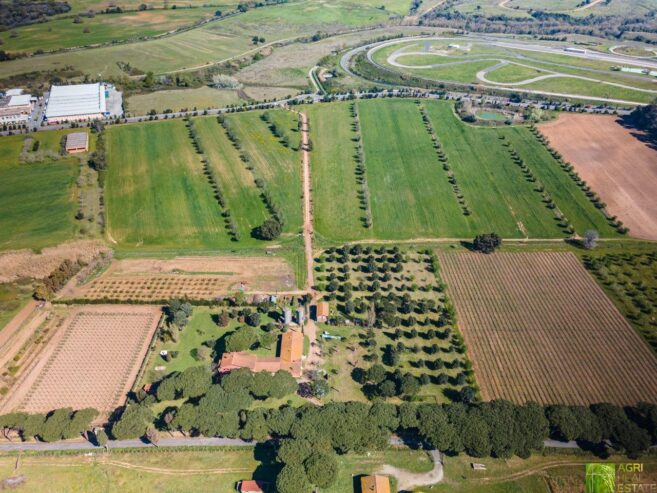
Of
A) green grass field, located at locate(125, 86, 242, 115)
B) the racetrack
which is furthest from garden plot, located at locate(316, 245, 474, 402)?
the racetrack

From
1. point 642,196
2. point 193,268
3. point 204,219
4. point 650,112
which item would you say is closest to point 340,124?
point 204,219

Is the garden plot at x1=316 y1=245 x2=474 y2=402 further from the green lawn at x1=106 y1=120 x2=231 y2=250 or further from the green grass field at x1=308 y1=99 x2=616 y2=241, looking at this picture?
the green lawn at x1=106 y1=120 x2=231 y2=250

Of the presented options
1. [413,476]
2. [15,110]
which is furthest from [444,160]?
[15,110]

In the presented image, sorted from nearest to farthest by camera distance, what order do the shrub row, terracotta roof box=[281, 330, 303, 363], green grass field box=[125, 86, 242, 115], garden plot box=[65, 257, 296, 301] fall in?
1. terracotta roof box=[281, 330, 303, 363]
2. garden plot box=[65, 257, 296, 301]
3. the shrub row
4. green grass field box=[125, 86, 242, 115]

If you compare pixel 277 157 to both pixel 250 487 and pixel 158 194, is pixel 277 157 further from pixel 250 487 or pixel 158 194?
pixel 250 487

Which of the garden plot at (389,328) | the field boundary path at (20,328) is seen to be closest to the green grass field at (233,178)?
the garden plot at (389,328)

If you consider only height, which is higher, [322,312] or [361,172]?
[361,172]

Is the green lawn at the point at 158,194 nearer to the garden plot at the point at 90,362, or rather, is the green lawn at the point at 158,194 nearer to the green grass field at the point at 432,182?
the garden plot at the point at 90,362
